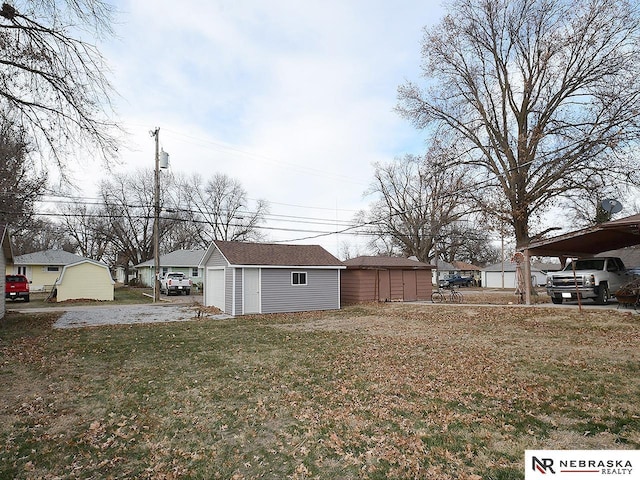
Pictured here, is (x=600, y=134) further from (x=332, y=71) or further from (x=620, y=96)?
(x=332, y=71)

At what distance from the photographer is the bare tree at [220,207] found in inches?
1781

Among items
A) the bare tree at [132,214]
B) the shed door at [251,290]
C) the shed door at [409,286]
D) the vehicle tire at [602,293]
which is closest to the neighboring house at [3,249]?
the shed door at [251,290]

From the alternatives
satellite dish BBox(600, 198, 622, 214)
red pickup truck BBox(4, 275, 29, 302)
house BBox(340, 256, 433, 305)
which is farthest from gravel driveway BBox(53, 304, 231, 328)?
satellite dish BBox(600, 198, 622, 214)

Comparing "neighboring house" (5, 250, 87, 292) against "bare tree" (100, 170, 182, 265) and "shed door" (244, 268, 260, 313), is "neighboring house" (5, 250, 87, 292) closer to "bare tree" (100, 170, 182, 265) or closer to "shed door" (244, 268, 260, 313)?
"bare tree" (100, 170, 182, 265)

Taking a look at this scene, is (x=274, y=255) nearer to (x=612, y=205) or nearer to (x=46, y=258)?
(x=612, y=205)

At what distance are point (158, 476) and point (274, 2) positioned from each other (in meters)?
11.5

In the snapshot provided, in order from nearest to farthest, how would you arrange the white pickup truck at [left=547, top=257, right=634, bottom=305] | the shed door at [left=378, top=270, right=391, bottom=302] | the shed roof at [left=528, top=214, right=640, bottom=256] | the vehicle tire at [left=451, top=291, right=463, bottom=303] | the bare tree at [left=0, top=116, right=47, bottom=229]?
the bare tree at [left=0, top=116, right=47, bottom=229] → the shed roof at [left=528, top=214, right=640, bottom=256] → the white pickup truck at [left=547, top=257, right=634, bottom=305] → the vehicle tire at [left=451, top=291, right=463, bottom=303] → the shed door at [left=378, top=270, right=391, bottom=302]

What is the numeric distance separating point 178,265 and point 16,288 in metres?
14.6

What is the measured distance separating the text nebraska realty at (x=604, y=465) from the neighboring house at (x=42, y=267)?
37027 mm

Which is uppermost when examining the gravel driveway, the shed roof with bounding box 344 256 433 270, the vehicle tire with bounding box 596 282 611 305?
the shed roof with bounding box 344 256 433 270

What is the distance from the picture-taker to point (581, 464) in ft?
11.0

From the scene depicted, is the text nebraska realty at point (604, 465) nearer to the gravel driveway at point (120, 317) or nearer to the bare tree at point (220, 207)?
the gravel driveway at point (120, 317)

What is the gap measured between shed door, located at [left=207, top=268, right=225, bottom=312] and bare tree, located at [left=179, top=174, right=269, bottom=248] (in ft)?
80.7

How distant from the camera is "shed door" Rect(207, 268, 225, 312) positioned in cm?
1873
